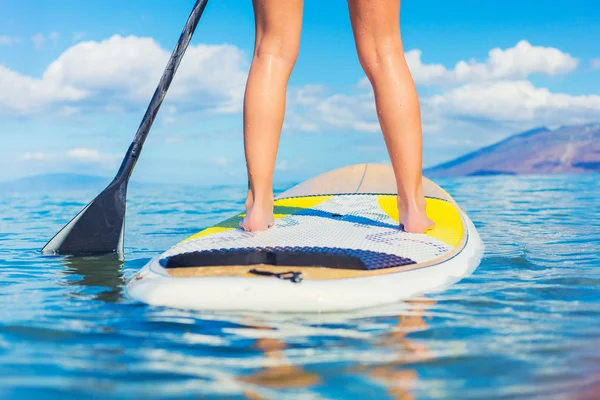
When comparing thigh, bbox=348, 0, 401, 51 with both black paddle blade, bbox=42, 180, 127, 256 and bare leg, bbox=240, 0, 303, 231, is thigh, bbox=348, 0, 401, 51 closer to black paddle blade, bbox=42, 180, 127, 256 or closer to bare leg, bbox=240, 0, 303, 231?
bare leg, bbox=240, 0, 303, 231

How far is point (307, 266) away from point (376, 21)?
47.0 inches

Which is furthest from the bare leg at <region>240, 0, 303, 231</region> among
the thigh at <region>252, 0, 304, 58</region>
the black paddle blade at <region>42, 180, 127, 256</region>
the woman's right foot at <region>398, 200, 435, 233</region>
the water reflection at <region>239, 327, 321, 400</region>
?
the water reflection at <region>239, 327, 321, 400</region>

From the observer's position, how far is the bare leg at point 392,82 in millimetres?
2732

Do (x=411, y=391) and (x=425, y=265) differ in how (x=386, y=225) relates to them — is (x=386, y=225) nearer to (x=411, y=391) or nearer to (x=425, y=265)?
(x=425, y=265)

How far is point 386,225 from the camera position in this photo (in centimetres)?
308

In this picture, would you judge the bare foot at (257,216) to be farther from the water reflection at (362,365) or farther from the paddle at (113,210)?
the paddle at (113,210)

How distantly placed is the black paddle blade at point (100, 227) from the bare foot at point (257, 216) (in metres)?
1.03

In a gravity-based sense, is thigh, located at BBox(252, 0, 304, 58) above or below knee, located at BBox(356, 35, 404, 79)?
above

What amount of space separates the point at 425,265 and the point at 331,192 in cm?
222

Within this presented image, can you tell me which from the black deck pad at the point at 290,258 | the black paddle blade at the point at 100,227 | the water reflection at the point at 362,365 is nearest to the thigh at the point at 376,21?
the black deck pad at the point at 290,258

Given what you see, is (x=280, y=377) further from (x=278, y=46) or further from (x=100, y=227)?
(x=100, y=227)

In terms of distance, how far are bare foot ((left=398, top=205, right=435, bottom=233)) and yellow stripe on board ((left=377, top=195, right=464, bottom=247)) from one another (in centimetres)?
6

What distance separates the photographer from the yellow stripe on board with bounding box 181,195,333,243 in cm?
303

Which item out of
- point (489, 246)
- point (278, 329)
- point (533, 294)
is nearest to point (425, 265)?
point (533, 294)
